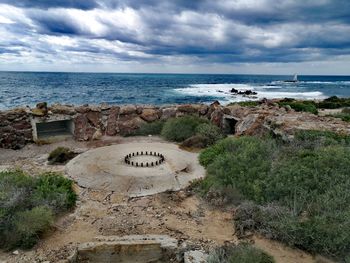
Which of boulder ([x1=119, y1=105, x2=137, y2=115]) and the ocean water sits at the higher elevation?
boulder ([x1=119, y1=105, x2=137, y2=115])

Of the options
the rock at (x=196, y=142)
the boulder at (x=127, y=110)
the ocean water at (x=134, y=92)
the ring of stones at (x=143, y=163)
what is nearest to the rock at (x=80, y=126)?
the boulder at (x=127, y=110)

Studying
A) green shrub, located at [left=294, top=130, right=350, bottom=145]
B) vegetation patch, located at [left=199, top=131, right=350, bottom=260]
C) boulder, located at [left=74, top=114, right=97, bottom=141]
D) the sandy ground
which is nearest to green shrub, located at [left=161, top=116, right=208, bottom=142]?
boulder, located at [left=74, top=114, right=97, bottom=141]

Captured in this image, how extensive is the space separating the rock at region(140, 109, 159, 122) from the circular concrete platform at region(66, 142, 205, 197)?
12.1ft

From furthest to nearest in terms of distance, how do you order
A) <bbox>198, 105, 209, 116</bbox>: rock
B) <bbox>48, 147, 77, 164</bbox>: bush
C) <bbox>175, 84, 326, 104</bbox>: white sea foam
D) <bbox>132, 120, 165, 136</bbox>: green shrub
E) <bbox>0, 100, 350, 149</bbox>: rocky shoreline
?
<bbox>175, 84, 326, 104</bbox>: white sea foam < <bbox>198, 105, 209, 116</bbox>: rock < <bbox>132, 120, 165, 136</bbox>: green shrub < <bbox>0, 100, 350, 149</bbox>: rocky shoreline < <bbox>48, 147, 77, 164</bbox>: bush

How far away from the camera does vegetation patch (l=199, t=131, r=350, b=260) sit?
527 cm

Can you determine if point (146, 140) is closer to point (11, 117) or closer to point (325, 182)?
point (11, 117)

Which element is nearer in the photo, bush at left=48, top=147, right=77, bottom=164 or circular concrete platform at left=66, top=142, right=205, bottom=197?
circular concrete platform at left=66, top=142, right=205, bottom=197

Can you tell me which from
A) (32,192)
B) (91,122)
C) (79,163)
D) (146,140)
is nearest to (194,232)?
(32,192)

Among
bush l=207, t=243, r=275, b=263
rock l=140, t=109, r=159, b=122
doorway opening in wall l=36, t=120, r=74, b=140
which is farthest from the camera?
rock l=140, t=109, r=159, b=122

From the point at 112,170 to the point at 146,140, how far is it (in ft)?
12.2

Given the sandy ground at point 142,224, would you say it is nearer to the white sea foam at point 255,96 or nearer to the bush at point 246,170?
the bush at point 246,170

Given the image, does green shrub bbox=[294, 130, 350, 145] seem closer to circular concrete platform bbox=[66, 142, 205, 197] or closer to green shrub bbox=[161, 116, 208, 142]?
circular concrete platform bbox=[66, 142, 205, 197]

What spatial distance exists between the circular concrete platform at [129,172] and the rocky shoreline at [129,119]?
9.60 ft

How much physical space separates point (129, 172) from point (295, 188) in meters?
3.98
